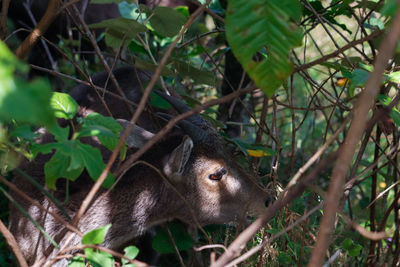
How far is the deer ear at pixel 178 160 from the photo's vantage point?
3.45 meters

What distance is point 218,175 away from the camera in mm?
3693

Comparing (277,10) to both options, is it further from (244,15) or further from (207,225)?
(207,225)

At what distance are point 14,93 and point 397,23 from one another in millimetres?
913

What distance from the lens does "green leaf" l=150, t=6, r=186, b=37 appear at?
9.11ft

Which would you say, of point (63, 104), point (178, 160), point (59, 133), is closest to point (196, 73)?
point (178, 160)

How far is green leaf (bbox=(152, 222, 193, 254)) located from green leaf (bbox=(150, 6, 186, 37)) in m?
1.58

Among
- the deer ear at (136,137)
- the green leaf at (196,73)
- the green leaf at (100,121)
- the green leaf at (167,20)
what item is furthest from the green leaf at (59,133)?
the green leaf at (196,73)

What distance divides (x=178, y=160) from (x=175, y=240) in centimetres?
65

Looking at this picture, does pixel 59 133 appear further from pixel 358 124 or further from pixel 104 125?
pixel 358 124

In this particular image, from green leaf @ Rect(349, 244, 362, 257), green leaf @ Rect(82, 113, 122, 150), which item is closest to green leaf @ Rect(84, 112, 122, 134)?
green leaf @ Rect(82, 113, 122, 150)

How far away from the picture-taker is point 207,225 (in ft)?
12.8

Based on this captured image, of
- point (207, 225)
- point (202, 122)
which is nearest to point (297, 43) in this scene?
point (202, 122)

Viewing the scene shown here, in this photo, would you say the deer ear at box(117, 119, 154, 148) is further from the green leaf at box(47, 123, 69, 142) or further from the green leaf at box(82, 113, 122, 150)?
the green leaf at box(47, 123, 69, 142)

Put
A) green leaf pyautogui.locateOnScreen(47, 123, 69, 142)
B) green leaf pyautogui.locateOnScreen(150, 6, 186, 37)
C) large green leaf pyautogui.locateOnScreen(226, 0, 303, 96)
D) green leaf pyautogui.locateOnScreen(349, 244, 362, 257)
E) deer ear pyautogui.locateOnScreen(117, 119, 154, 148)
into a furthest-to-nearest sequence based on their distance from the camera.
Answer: deer ear pyautogui.locateOnScreen(117, 119, 154, 148) < green leaf pyautogui.locateOnScreen(150, 6, 186, 37) < green leaf pyautogui.locateOnScreen(349, 244, 362, 257) < green leaf pyautogui.locateOnScreen(47, 123, 69, 142) < large green leaf pyautogui.locateOnScreen(226, 0, 303, 96)
